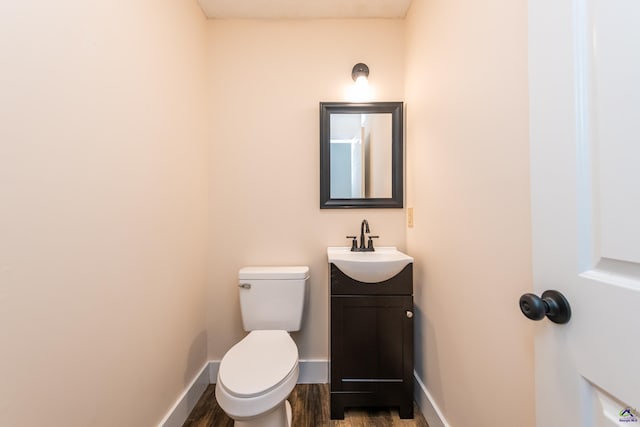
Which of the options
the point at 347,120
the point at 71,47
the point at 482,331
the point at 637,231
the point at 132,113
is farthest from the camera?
the point at 347,120

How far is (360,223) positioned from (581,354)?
1410 millimetres

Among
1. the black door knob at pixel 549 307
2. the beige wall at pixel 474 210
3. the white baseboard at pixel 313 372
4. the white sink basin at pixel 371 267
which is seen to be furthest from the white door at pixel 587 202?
the white baseboard at pixel 313 372

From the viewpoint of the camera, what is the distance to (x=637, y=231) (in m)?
0.41

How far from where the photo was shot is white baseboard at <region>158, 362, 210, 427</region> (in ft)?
4.47

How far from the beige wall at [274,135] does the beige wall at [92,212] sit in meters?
0.34

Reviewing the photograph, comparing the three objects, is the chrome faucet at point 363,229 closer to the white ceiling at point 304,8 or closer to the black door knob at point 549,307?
the black door knob at point 549,307

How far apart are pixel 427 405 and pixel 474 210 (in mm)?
1113

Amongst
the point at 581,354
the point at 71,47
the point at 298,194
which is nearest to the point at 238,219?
the point at 298,194

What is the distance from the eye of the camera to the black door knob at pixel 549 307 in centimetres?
52

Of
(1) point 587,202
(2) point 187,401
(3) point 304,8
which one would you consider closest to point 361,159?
(3) point 304,8

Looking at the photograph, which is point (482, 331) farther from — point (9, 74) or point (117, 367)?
point (9, 74)

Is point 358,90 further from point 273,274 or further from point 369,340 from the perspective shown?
point 369,340

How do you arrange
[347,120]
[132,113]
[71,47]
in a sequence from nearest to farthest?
1. [71,47]
2. [132,113]
3. [347,120]

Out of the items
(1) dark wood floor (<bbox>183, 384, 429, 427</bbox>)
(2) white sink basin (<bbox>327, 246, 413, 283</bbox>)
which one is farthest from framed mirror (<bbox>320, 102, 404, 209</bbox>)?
(1) dark wood floor (<bbox>183, 384, 429, 427</bbox>)
